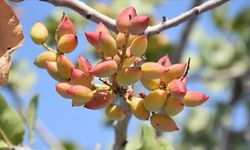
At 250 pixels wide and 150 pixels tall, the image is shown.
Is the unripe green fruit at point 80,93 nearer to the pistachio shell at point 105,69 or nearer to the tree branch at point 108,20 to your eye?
the pistachio shell at point 105,69

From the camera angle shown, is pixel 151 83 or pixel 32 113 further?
pixel 32 113

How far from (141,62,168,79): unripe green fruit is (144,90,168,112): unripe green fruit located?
3 cm

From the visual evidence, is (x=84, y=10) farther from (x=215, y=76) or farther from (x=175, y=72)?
(x=215, y=76)

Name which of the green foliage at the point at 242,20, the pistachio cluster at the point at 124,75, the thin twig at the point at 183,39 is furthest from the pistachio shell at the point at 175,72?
the green foliage at the point at 242,20

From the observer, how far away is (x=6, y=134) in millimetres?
1352

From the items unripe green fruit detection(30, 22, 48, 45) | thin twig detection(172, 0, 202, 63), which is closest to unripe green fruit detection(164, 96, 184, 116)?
unripe green fruit detection(30, 22, 48, 45)

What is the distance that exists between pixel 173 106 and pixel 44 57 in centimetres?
22

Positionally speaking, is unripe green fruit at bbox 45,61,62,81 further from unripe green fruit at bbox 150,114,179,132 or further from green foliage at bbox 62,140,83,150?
green foliage at bbox 62,140,83,150

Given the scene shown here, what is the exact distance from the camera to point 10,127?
1358 mm

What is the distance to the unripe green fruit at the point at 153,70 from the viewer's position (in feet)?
3.01

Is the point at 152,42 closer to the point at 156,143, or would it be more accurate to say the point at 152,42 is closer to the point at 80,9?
the point at 156,143

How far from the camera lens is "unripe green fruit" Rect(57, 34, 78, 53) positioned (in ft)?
3.12

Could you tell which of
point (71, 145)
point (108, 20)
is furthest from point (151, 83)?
point (71, 145)

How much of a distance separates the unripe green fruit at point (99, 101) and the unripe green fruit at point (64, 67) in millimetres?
53
